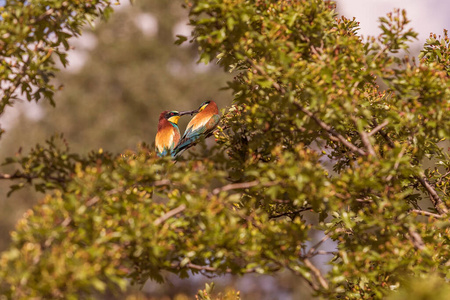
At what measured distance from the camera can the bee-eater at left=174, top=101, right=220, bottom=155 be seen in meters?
10.9

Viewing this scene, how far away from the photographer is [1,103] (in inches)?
286

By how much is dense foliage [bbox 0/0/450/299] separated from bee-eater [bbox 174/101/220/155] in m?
3.16

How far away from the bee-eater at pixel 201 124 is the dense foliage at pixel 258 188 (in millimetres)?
3162

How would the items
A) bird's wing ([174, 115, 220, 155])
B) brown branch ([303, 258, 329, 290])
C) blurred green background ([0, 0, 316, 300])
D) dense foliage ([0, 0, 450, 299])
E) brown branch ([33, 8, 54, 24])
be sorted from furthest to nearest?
blurred green background ([0, 0, 316, 300])
bird's wing ([174, 115, 220, 155])
brown branch ([33, 8, 54, 24])
brown branch ([303, 258, 329, 290])
dense foliage ([0, 0, 450, 299])

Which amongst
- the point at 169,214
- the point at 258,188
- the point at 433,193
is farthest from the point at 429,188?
the point at 169,214

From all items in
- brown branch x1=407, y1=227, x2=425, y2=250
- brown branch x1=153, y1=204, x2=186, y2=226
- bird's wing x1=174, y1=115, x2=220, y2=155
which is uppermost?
bird's wing x1=174, y1=115, x2=220, y2=155

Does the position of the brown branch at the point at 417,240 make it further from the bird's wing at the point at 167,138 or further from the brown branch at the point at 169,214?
the bird's wing at the point at 167,138

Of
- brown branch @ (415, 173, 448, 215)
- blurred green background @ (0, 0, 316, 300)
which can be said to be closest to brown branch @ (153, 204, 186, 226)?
brown branch @ (415, 173, 448, 215)

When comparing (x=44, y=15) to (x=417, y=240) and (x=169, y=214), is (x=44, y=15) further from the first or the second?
(x=417, y=240)

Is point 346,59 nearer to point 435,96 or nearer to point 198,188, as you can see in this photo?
point 435,96

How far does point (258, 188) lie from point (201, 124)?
16.1 ft

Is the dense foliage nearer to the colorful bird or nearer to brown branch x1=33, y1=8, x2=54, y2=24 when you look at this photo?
brown branch x1=33, y1=8, x2=54, y2=24

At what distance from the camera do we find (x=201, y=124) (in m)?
11.1

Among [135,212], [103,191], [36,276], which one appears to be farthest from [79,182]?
[36,276]
